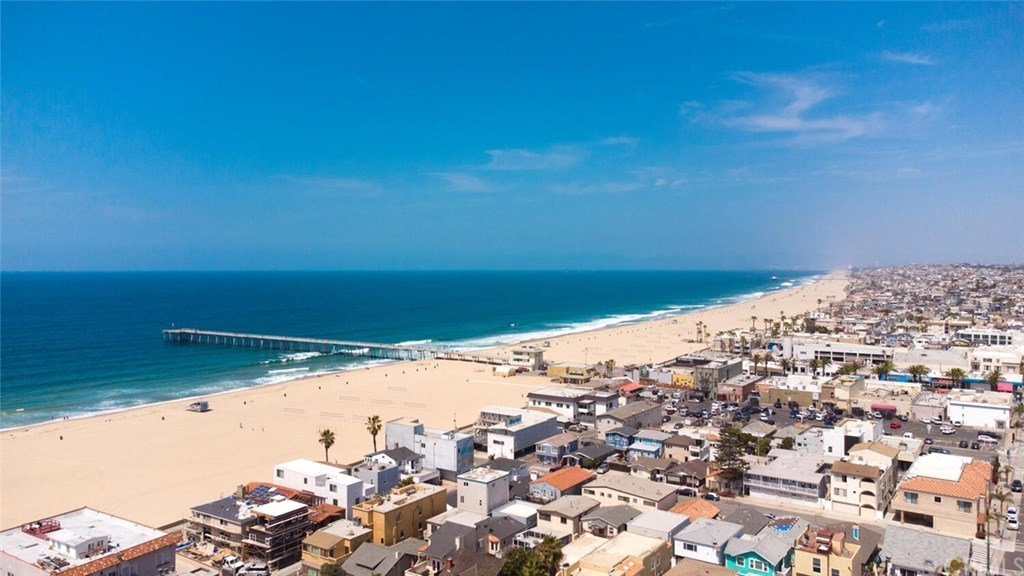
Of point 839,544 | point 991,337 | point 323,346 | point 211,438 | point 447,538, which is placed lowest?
point 211,438

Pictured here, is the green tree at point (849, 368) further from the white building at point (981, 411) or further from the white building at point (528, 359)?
the white building at point (528, 359)

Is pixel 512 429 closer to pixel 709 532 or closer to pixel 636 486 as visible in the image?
pixel 636 486

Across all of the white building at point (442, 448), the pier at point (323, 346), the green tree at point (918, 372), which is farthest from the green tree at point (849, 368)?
the white building at point (442, 448)

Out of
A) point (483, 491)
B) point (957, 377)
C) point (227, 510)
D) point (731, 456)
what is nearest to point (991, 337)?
point (957, 377)

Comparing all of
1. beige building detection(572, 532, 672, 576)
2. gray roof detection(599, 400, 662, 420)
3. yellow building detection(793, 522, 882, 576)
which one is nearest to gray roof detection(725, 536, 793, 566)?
yellow building detection(793, 522, 882, 576)

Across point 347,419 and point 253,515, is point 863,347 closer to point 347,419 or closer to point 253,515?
point 347,419

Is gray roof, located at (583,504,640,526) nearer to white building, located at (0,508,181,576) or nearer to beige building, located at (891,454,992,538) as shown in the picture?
beige building, located at (891,454,992,538)
